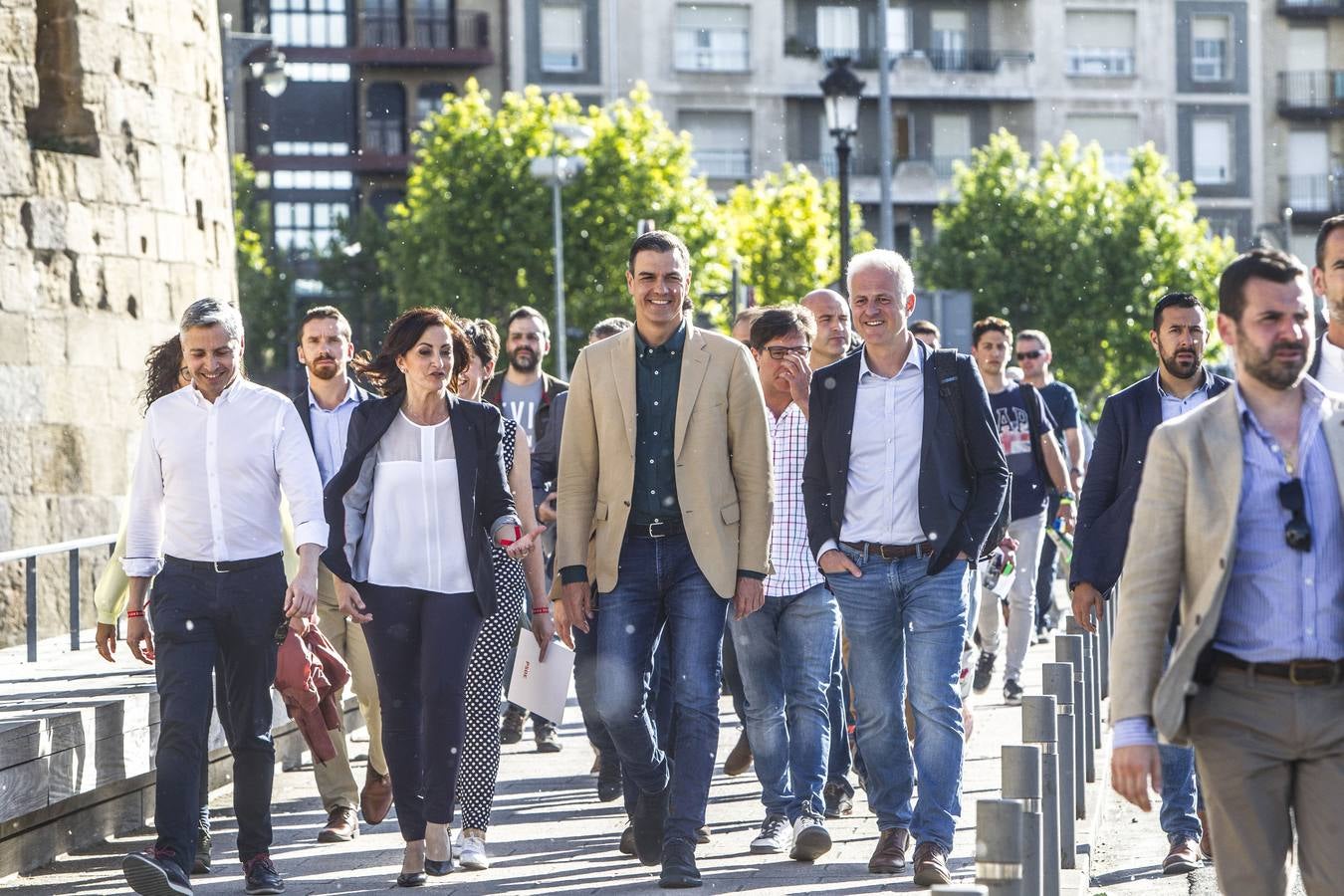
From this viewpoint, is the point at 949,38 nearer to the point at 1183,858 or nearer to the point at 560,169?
the point at 560,169

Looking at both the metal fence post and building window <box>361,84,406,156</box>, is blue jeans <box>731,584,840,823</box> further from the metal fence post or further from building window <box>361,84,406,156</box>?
building window <box>361,84,406,156</box>

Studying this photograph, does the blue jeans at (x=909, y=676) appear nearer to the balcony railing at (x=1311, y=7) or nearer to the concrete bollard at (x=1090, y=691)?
the concrete bollard at (x=1090, y=691)

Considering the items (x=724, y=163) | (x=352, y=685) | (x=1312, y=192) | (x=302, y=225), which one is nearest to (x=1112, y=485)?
(x=352, y=685)

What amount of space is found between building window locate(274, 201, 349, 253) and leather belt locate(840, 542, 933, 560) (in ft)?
198

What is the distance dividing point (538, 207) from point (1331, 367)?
44.8 meters

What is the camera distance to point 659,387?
729 cm

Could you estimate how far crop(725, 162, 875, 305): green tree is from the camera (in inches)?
2288

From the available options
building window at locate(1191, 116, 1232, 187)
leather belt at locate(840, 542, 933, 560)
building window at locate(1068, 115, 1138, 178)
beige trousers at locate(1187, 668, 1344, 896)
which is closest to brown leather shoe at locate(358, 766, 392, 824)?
leather belt at locate(840, 542, 933, 560)

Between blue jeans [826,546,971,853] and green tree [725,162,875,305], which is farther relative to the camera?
green tree [725,162,875,305]

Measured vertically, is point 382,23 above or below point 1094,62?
above

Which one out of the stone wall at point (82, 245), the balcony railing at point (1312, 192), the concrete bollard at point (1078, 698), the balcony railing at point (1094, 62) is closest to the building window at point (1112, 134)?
the balcony railing at point (1094, 62)

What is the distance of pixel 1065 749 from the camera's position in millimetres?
7461

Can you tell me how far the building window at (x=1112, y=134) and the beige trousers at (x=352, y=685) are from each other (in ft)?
194

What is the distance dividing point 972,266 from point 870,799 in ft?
168
